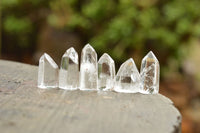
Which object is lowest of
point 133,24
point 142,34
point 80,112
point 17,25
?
point 80,112

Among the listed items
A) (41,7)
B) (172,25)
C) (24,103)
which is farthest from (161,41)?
(24,103)

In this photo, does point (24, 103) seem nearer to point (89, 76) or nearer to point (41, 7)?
point (89, 76)

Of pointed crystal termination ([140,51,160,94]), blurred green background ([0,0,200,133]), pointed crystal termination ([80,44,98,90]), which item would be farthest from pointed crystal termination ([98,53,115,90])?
blurred green background ([0,0,200,133])

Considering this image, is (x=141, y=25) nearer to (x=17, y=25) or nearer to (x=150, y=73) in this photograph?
(x=17, y=25)

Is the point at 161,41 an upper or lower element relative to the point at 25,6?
lower

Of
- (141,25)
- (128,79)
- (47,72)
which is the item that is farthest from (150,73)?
(141,25)

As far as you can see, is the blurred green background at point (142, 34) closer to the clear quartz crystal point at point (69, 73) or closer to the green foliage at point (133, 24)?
the green foliage at point (133, 24)
